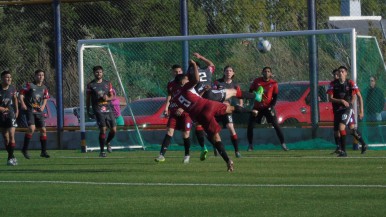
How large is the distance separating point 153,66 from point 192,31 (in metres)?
1.88

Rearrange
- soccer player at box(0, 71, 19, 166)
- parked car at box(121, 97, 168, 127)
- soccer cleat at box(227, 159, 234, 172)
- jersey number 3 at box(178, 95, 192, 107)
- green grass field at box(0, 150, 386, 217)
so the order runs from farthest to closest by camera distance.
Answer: parked car at box(121, 97, 168, 127) < soccer player at box(0, 71, 19, 166) < jersey number 3 at box(178, 95, 192, 107) < soccer cleat at box(227, 159, 234, 172) < green grass field at box(0, 150, 386, 217)

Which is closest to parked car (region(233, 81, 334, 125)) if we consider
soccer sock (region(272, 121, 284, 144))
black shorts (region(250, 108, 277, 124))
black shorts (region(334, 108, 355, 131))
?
black shorts (region(250, 108, 277, 124))

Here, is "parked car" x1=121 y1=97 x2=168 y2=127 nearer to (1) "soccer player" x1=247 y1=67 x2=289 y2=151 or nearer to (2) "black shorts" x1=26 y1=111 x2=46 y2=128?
(1) "soccer player" x1=247 y1=67 x2=289 y2=151

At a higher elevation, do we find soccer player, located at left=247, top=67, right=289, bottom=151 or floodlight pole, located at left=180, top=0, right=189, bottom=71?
floodlight pole, located at left=180, top=0, right=189, bottom=71

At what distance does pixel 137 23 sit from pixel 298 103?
591 centimetres

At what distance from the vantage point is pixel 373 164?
17719 mm

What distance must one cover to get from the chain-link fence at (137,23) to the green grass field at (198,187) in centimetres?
753

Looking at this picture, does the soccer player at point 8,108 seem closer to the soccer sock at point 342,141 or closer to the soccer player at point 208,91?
the soccer player at point 208,91

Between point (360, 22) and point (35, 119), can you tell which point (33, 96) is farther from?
point (360, 22)

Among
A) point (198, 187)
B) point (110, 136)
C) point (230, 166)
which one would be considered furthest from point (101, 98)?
point (198, 187)

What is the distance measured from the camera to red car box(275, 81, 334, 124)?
2505 cm

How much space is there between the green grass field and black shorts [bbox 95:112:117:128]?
3239 mm

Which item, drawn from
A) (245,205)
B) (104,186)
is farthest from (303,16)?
(245,205)

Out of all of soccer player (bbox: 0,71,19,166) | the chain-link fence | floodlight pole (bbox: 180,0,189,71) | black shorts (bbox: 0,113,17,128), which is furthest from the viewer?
the chain-link fence
